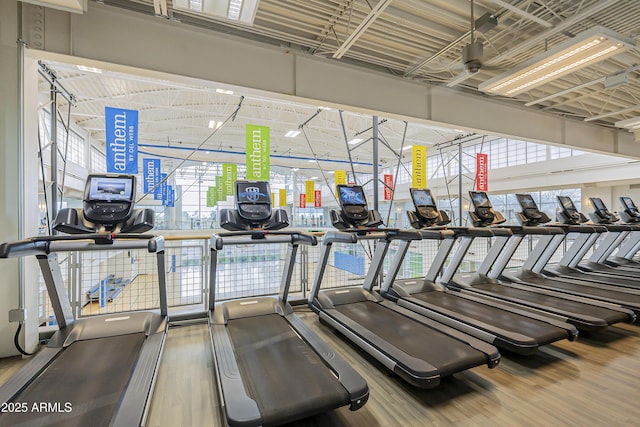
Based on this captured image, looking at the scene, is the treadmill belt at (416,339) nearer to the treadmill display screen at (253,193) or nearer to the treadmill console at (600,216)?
the treadmill display screen at (253,193)

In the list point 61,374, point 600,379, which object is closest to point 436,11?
point 600,379

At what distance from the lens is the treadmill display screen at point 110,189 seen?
9.32 ft

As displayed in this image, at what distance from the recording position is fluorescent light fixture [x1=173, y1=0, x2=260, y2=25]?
2.66 m

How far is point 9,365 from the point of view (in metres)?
2.64

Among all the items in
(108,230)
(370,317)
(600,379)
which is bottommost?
(600,379)

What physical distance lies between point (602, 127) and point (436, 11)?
6.72 m

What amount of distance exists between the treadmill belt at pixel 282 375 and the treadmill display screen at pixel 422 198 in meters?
2.69

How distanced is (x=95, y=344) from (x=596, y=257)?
894 centimetres

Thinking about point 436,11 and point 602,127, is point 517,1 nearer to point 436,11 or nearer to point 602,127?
point 436,11

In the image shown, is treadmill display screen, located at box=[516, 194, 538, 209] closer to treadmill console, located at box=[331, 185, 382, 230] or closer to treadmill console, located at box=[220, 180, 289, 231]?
treadmill console, located at box=[331, 185, 382, 230]

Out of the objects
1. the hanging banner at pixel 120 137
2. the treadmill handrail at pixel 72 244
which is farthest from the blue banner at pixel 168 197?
the treadmill handrail at pixel 72 244

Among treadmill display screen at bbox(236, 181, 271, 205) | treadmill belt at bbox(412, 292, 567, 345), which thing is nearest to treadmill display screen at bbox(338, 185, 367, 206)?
treadmill display screen at bbox(236, 181, 271, 205)

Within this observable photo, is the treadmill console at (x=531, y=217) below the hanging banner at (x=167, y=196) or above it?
below

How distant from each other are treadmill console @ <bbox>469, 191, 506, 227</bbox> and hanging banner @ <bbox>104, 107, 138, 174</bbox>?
641 centimetres
